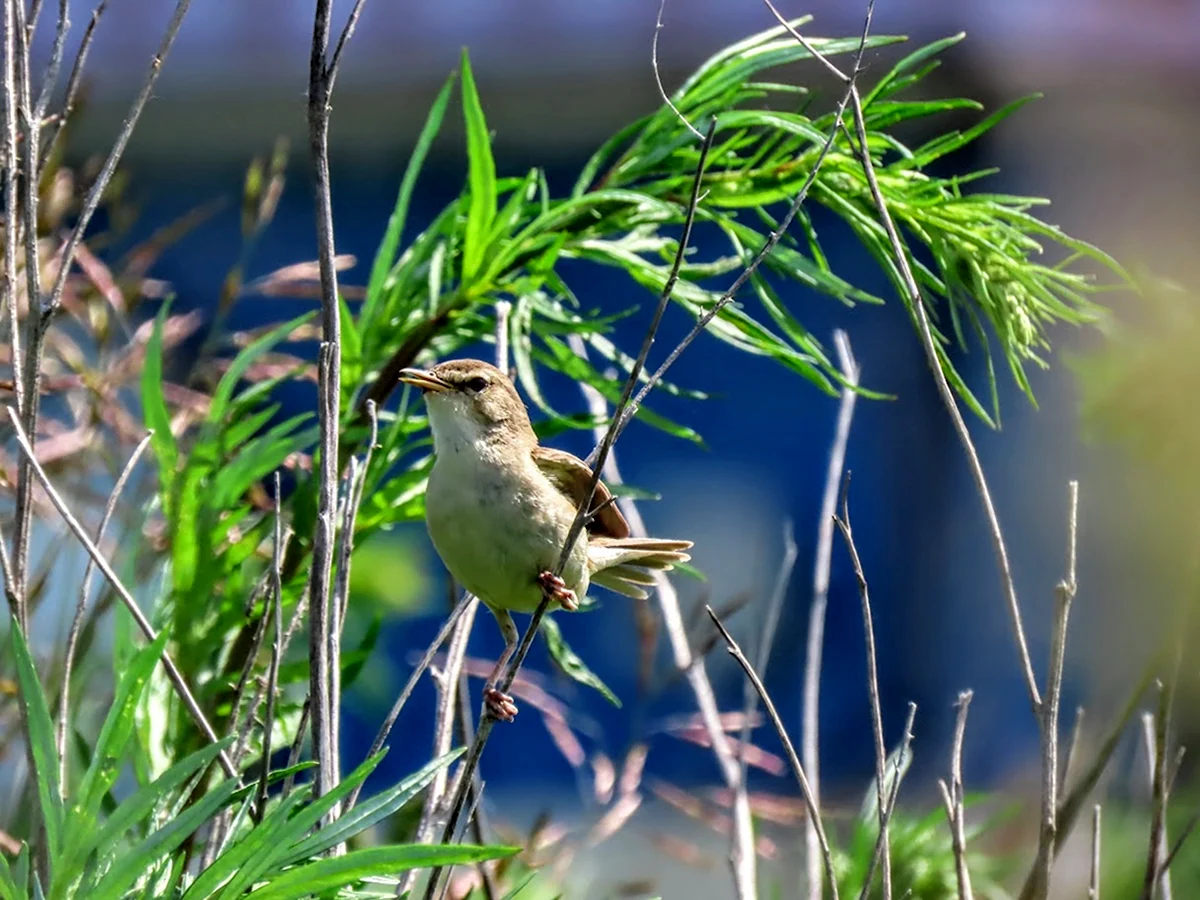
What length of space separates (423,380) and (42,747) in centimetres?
80

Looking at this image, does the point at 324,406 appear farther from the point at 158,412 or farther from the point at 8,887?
the point at 158,412

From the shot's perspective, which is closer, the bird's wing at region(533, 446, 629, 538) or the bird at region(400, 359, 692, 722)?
the bird at region(400, 359, 692, 722)

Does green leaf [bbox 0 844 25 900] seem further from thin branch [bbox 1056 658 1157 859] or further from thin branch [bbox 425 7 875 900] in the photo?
thin branch [bbox 1056 658 1157 859]

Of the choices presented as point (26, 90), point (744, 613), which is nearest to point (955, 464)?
point (744, 613)

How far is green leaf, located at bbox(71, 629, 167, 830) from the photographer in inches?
47.8

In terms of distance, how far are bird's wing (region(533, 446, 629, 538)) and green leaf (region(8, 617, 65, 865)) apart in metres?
0.92

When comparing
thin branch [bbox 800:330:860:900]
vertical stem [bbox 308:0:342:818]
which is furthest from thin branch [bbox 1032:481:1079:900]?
vertical stem [bbox 308:0:342:818]

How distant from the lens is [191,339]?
4.61m

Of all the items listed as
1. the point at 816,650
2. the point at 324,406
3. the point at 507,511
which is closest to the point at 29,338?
the point at 324,406

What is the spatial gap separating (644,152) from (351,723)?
3.40 m

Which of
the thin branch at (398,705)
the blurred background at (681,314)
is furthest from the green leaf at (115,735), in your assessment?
the blurred background at (681,314)

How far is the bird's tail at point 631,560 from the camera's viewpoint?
2.05m

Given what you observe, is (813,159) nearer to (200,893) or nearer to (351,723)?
(200,893)

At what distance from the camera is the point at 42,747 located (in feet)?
3.90
